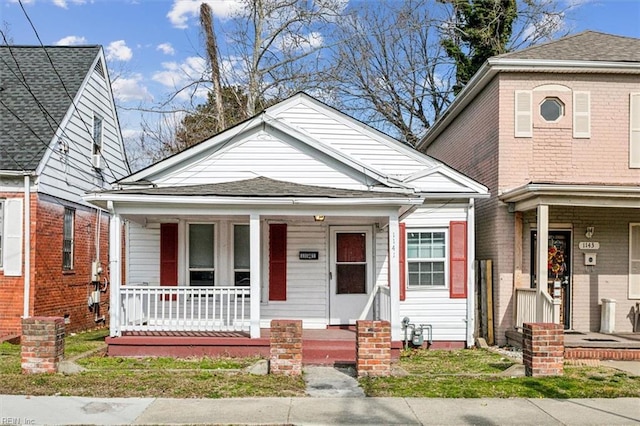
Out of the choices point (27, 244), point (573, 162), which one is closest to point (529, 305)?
point (573, 162)

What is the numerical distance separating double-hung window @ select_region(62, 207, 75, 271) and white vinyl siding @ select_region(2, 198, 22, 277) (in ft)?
5.52

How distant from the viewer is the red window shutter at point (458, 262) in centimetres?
1243

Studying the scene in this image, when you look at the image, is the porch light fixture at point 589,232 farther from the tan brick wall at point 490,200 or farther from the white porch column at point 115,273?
the white porch column at point 115,273

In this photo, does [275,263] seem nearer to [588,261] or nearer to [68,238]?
[68,238]

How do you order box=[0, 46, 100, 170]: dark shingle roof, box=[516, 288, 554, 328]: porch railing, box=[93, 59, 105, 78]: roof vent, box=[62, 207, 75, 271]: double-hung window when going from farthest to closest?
box=[93, 59, 105, 78]: roof vent, box=[62, 207, 75, 271]: double-hung window, box=[0, 46, 100, 170]: dark shingle roof, box=[516, 288, 554, 328]: porch railing

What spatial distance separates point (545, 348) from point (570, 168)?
16.9 feet

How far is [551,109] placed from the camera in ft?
42.1

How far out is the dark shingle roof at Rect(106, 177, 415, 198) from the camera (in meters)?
10.4

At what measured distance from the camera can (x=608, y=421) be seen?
6.82 m

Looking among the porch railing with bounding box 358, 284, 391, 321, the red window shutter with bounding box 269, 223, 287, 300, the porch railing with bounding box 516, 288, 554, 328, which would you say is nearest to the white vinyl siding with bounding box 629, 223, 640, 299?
the porch railing with bounding box 516, 288, 554, 328

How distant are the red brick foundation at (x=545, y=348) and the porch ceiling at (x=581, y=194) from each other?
313 centimetres

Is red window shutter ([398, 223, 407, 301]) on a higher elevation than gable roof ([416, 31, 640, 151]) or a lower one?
lower

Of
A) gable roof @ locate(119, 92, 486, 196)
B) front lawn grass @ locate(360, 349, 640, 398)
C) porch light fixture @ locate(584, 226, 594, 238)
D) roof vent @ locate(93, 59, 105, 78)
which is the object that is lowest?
front lawn grass @ locate(360, 349, 640, 398)

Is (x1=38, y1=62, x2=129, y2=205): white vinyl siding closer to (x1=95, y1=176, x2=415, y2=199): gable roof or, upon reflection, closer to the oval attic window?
(x1=95, y1=176, x2=415, y2=199): gable roof
